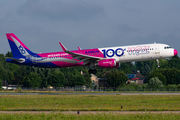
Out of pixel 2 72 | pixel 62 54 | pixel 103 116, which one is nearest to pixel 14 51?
pixel 62 54

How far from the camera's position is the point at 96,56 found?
47.8 metres

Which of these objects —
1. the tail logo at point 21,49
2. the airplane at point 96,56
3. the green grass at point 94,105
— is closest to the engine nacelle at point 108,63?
the airplane at point 96,56

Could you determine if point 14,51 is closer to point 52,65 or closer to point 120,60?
point 52,65

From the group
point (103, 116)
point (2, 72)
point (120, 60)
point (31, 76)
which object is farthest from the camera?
point (2, 72)

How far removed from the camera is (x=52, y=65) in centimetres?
5069

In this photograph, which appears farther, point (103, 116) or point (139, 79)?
point (139, 79)

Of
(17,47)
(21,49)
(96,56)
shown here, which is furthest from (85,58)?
(17,47)

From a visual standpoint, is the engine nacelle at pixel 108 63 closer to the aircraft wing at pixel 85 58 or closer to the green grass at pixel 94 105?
the aircraft wing at pixel 85 58

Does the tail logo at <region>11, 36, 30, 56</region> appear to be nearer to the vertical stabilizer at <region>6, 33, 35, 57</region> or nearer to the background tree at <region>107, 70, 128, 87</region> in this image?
the vertical stabilizer at <region>6, 33, 35, 57</region>

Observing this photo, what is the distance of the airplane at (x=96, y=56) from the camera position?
151ft

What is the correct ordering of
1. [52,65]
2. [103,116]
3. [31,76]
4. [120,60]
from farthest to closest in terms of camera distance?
[31,76] < [52,65] < [120,60] < [103,116]

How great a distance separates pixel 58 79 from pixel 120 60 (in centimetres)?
6965

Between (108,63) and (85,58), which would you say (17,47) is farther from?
(108,63)

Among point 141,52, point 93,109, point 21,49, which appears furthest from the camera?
point 21,49
